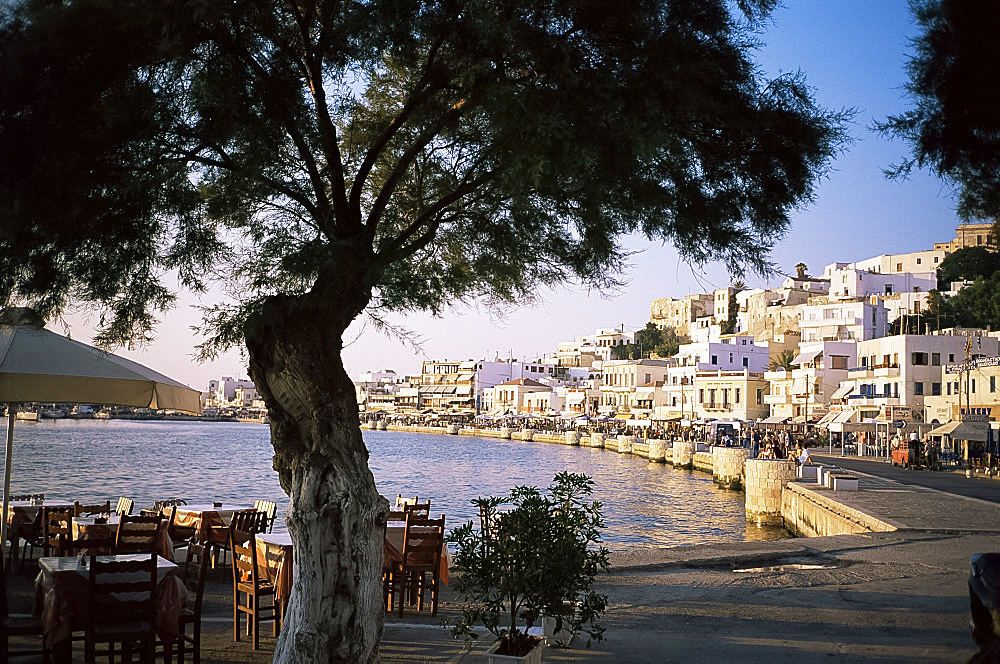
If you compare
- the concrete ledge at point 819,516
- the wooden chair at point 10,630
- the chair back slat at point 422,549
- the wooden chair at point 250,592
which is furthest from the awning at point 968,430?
the wooden chair at point 10,630

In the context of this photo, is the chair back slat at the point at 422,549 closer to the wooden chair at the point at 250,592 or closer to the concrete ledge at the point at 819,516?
the wooden chair at the point at 250,592

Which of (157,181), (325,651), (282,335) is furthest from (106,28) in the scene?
(325,651)

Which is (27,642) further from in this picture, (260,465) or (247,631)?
(260,465)

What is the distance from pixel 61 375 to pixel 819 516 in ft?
62.8

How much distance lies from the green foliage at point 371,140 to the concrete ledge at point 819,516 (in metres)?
13.2

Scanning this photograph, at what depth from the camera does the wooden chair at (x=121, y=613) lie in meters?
5.95

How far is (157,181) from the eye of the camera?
534cm

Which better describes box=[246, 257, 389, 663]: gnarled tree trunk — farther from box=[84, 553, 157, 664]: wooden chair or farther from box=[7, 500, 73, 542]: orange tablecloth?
box=[7, 500, 73, 542]: orange tablecloth

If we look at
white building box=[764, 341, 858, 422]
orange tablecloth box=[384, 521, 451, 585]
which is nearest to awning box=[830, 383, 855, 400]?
white building box=[764, 341, 858, 422]

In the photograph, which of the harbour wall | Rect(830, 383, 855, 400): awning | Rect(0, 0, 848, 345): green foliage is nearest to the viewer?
Rect(0, 0, 848, 345): green foliage

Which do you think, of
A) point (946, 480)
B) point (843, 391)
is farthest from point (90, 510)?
point (843, 391)

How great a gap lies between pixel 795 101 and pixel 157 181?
4.40 m

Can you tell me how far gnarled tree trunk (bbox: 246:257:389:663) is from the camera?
5.34 meters

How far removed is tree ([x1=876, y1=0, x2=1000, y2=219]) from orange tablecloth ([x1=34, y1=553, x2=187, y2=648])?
23.6 feet
